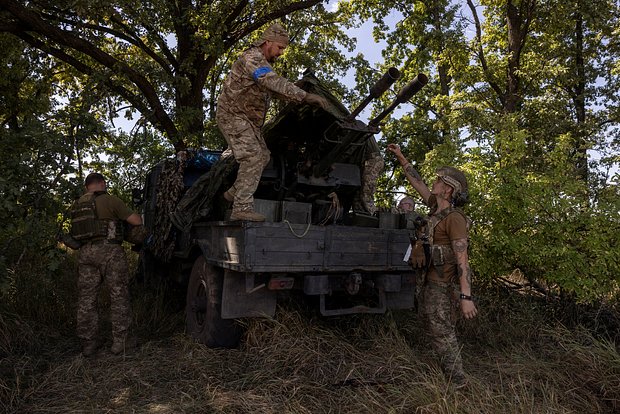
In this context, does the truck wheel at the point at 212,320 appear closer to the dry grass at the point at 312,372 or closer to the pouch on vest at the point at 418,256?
the dry grass at the point at 312,372

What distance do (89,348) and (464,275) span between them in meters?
3.72

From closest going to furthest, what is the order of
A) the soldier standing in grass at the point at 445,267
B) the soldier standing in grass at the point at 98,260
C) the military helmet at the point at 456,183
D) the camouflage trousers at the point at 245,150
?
the soldier standing in grass at the point at 445,267 → the military helmet at the point at 456,183 → the camouflage trousers at the point at 245,150 → the soldier standing in grass at the point at 98,260

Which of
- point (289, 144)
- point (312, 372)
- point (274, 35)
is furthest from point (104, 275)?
point (274, 35)

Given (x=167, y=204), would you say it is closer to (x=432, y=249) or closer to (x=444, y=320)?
(x=432, y=249)

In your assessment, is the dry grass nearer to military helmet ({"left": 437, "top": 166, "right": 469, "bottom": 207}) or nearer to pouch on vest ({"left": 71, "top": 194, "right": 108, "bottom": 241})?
pouch on vest ({"left": 71, "top": 194, "right": 108, "bottom": 241})

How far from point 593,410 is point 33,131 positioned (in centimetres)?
565

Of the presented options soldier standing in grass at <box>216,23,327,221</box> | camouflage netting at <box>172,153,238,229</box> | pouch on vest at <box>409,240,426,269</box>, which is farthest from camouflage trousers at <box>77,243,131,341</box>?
pouch on vest at <box>409,240,426,269</box>

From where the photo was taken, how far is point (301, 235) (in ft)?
14.0

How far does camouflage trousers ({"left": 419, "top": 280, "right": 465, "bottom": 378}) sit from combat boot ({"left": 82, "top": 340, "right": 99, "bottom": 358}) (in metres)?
3.33

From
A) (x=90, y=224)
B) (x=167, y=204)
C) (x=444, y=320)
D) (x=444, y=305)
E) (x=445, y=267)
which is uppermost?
(x=167, y=204)

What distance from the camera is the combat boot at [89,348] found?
16.1ft

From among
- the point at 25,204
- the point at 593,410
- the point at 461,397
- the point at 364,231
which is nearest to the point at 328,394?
the point at 461,397

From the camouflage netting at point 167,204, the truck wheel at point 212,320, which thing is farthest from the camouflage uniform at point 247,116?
the camouflage netting at point 167,204

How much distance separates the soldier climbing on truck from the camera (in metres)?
4.27
